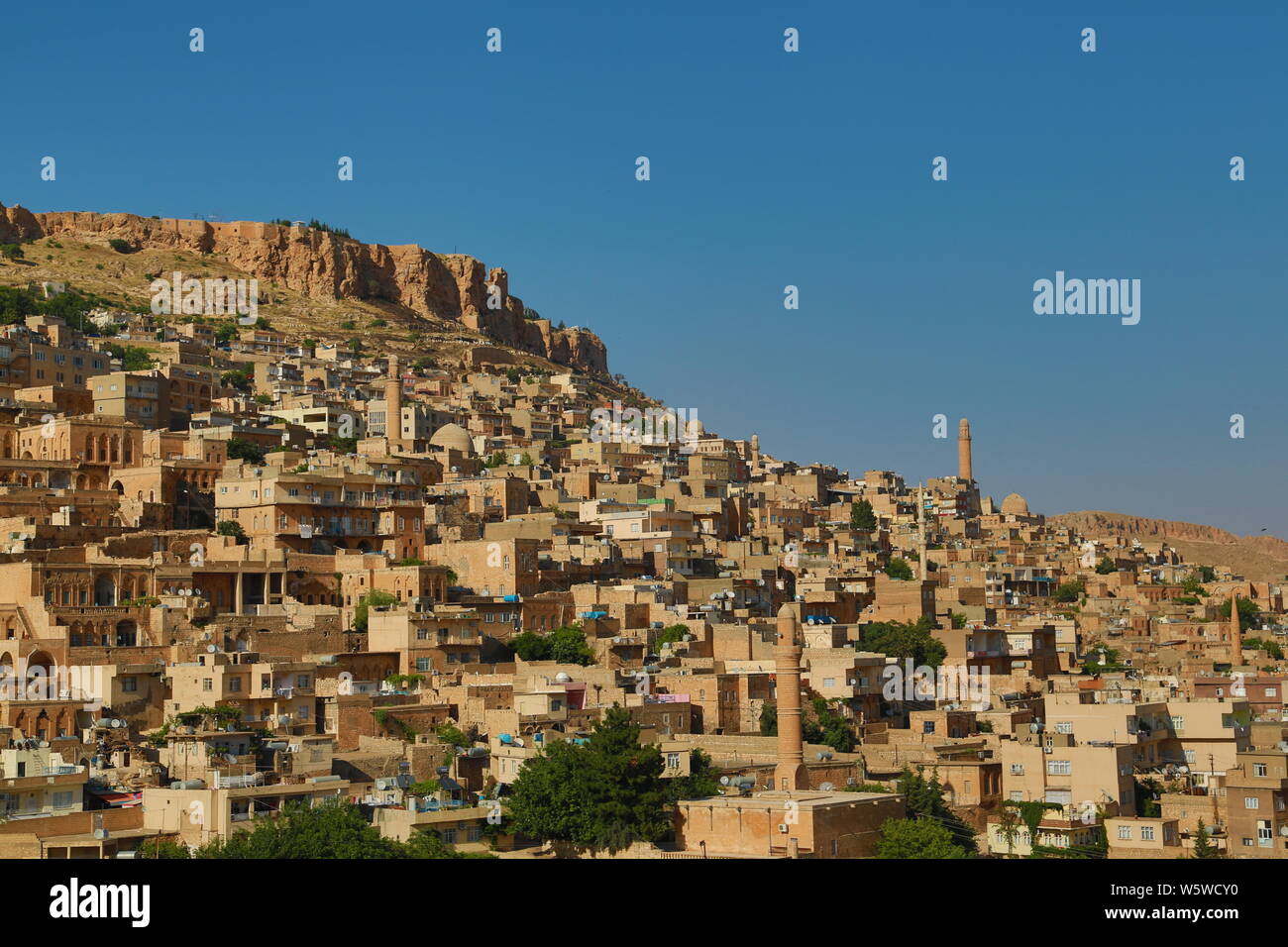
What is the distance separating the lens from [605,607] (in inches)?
1692

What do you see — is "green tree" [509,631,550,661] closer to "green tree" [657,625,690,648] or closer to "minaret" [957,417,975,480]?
"green tree" [657,625,690,648]

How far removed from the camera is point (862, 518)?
69.3 metres

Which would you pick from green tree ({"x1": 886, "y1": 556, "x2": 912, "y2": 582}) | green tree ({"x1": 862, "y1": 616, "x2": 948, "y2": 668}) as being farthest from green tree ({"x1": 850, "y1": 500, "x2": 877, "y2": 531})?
green tree ({"x1": 862, "y1": 616, "x2": 948, "y2": 668})

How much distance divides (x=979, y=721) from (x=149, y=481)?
2269 centimetres

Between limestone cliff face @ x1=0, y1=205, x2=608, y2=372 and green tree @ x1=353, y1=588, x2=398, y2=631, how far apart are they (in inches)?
2741

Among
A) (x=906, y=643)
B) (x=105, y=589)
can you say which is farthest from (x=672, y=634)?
(x=105, y=589)

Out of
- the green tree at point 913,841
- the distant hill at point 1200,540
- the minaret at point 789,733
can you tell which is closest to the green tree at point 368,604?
the minaret at point 789,733

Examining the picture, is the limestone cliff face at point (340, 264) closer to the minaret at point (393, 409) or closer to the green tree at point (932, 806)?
the minaret at point (393, 409)

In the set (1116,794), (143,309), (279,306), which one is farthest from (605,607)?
(279,306)

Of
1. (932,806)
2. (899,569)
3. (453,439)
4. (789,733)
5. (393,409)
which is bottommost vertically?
(932,806)

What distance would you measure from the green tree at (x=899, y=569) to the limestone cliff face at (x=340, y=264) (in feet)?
187

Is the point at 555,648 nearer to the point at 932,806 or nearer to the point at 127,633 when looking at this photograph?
the point at 127,633

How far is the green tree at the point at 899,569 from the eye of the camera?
187 feet

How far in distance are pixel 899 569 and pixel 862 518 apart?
11.0 meters
